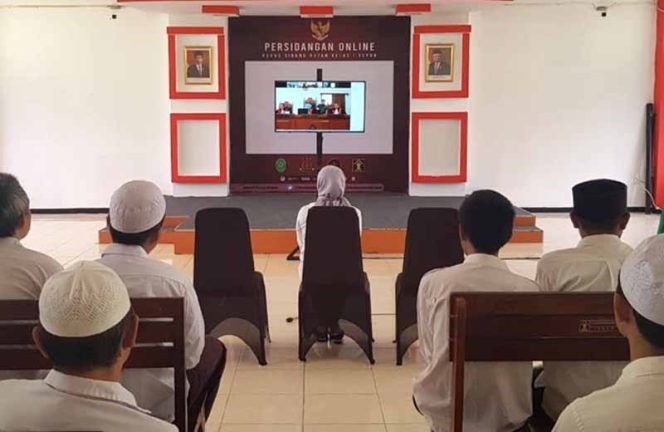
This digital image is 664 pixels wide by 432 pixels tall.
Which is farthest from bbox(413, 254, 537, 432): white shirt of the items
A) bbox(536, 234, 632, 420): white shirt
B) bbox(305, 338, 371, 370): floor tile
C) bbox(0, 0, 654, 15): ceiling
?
bbox(0, 0, 654, 15): ceiling

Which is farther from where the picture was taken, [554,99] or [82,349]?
[554,99]

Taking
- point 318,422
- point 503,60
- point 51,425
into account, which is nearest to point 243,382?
point 318,422

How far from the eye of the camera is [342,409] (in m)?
3.96

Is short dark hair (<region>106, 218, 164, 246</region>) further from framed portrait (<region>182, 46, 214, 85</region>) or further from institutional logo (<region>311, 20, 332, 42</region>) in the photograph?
institutional logo (<region>311, 20, 332, 42</region>)

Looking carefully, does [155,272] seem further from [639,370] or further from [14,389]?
[639,370]

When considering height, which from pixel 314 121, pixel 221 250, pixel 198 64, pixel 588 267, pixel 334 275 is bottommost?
pixel 334 275

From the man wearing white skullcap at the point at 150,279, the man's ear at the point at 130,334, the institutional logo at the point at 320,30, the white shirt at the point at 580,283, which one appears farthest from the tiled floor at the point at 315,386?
the institutional logo at the point at 320,30

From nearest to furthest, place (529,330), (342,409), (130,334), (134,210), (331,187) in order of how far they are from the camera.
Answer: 1. (130,334)
2. (529,330)
3. (134,210)
4. (342,409)
5. (331,187)

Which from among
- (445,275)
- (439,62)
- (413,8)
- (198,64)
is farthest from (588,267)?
(198,64)

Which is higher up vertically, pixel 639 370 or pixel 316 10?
pixel 316 10

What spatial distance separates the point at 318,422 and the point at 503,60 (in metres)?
7.86

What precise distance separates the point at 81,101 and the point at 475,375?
9.03 meters

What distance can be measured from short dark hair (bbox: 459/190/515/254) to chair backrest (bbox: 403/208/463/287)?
5.29 feet

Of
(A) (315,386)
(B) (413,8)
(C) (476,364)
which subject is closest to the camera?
(C) (476,364)
